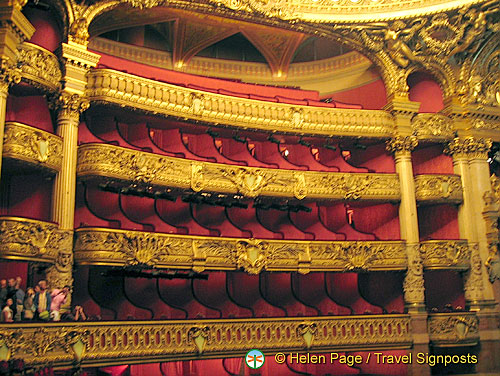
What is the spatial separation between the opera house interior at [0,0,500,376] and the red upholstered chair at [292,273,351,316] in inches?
2.2

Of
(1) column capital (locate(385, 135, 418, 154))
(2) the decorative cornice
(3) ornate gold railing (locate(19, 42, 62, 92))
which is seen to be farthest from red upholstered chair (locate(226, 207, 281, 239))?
(3) ornate gold railing (locate(19, 42, 62, 92))

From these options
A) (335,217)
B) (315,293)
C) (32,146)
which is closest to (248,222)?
(315,293)

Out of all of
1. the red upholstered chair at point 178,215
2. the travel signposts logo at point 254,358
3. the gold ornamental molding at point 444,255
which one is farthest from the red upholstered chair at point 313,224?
the travel signposts logo at point 254,358

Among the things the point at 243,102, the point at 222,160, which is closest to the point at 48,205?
the point at 222,160

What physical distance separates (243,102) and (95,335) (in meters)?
6.19

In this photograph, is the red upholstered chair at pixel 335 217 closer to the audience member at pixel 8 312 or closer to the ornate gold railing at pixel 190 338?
the ornate gold railing at pixel 190 338

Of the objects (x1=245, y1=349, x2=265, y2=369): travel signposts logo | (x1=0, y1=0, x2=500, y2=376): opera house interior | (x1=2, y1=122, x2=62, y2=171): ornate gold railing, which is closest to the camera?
(x1=2, y1=122, x2=62, y2=171): ornate gold railing

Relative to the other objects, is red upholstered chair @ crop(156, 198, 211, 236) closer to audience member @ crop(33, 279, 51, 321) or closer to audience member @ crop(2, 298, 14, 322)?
audience member @ crop(33, 279, 51, 321)

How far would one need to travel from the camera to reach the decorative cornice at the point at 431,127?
1425 centimetres

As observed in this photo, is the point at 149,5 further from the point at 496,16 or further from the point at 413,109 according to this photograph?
the point at 496,16

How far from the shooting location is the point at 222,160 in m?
13.1

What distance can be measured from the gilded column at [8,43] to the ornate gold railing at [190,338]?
314 cm

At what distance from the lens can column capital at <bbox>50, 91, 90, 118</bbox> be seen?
1061cm

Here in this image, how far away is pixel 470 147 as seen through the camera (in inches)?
568
